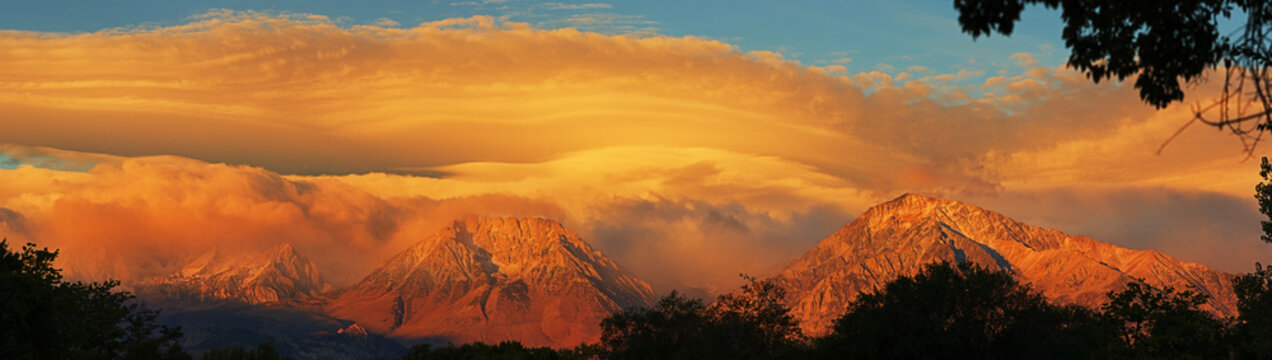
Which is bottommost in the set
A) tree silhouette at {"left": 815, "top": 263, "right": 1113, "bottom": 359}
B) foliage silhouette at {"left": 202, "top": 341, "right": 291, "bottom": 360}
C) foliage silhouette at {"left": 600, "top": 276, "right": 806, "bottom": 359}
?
foliage silhouette at {"left": 202, "top": 341, "right": 291, "bottom": 360}

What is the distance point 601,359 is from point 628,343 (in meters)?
3.99

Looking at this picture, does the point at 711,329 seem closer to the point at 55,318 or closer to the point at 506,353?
the point at 506,353

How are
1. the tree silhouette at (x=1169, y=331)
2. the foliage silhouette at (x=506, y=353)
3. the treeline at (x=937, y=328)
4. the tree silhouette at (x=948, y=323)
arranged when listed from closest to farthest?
the tree silhouette at (x=948, y=323), the treeline at (x=937, y=328), the tree silhouette at (x=1169, y=331), the foliage silhouette at (x=506, y=353)

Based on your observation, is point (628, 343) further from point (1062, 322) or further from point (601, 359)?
point (1062, 322)

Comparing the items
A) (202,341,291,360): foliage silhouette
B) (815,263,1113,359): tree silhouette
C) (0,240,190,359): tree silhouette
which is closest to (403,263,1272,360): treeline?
(815,263,1113,359): tree silhouette

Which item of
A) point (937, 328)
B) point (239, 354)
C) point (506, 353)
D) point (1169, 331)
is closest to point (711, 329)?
point (506, 353)

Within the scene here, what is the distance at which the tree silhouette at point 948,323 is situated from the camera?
61125 millimetres

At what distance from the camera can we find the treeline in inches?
2429

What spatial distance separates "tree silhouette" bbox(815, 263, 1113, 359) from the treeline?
0.21 ft

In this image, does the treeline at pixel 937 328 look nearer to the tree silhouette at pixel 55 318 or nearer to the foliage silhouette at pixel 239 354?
the foliage silhouette at pixel 239 354

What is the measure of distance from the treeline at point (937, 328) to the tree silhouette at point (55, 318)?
2343 centimetres

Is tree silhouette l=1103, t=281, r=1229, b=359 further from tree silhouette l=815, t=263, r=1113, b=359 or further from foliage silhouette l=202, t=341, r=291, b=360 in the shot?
foliage silhouette l=202, t=341, r=291, b=360

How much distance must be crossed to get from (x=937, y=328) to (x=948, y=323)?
2333 millimetres

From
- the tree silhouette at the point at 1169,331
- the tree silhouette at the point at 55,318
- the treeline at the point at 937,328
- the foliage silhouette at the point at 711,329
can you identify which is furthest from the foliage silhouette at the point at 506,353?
the tree silhouette at the point at 1169,331
